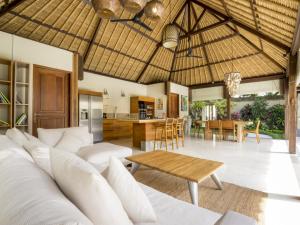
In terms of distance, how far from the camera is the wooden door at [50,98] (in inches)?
154

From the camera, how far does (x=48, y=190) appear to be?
66 centimetres

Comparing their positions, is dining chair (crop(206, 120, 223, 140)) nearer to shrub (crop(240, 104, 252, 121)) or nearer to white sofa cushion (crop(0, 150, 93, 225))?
shrub (crop(240, 104, 252, 121))

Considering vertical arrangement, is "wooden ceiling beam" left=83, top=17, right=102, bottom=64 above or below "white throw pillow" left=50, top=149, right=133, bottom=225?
above

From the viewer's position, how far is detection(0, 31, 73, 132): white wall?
3.61 metres

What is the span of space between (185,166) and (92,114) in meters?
4.72

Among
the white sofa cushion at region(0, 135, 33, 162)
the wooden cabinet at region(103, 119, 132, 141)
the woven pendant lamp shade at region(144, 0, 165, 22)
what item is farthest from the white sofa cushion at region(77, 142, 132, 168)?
the wooden cabinet at region(103, 119, 132, 141)

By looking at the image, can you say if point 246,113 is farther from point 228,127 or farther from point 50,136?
point 50,136

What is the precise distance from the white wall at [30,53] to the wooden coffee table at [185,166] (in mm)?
3132

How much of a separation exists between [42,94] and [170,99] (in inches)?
238

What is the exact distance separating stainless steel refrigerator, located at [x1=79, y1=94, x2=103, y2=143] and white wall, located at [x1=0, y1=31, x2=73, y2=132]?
5.52 ft

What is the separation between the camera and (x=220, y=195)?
2.29m

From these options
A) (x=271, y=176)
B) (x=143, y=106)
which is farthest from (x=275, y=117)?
(x=271, y=176)

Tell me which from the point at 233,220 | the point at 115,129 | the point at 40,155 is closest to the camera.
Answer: the point at 233,220

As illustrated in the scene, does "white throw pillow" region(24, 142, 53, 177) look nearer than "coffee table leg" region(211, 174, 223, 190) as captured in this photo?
Yes
